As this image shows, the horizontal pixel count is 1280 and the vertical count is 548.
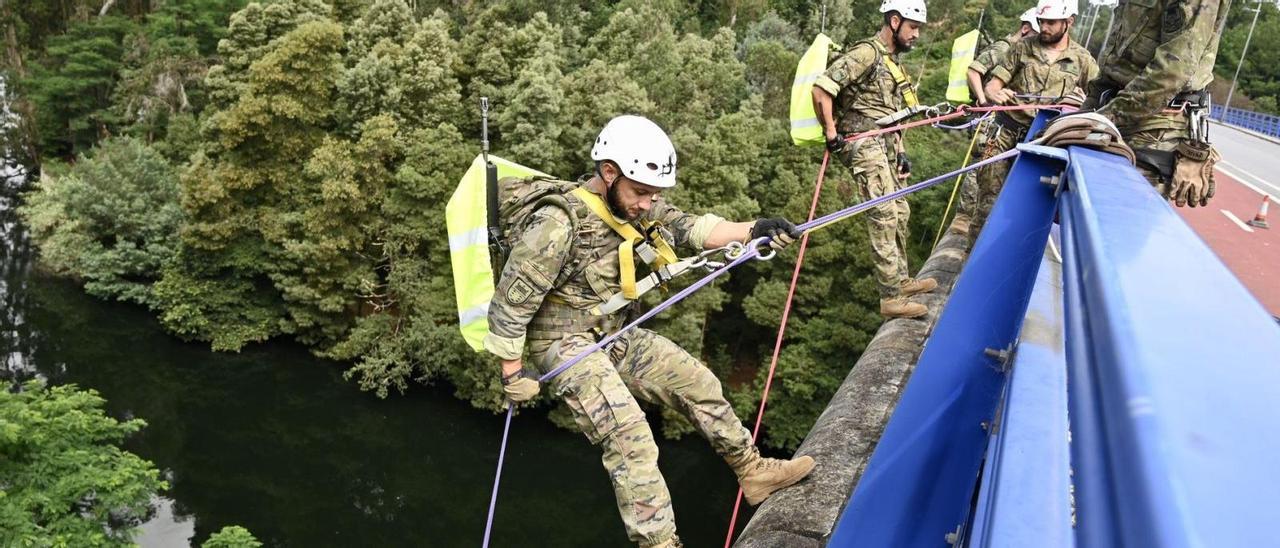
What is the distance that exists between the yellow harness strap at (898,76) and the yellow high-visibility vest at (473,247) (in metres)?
3.60

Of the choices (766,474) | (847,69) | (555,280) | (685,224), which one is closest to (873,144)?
(847,69)

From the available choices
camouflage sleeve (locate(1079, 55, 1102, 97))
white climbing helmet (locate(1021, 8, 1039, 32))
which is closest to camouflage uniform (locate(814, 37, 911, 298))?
camouflage sleeve (locate(1079, 55, 1102, 97))

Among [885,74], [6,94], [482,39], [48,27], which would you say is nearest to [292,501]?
[482,39]

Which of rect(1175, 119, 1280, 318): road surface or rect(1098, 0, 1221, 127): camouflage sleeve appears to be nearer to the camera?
rect(1098, 0, 1221, 127): camouflage sleeve

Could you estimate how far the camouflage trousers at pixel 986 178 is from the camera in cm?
700

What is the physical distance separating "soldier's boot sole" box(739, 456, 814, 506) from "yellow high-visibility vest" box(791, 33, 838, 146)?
366cm

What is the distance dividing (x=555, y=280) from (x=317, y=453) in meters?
22.6

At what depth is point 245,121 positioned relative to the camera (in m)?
29.5

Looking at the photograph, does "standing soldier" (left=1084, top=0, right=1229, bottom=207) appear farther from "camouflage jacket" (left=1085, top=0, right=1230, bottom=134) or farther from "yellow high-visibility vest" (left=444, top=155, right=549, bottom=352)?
"yellow high-visibility vest" (left=444, top=155, right=549, bottom=352)

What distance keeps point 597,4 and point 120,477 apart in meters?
30.1

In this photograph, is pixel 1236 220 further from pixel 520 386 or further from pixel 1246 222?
pixel 520 386

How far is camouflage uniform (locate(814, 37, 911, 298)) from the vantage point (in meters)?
6.75

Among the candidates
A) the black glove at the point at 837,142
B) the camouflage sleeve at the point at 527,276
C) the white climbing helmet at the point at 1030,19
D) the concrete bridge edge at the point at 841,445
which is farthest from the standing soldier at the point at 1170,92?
the white climbing helmet at the point at 1030,19

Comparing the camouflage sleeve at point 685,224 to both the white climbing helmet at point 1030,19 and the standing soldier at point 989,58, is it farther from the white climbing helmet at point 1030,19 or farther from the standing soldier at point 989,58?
the white climbing helmet at point 1030,19
